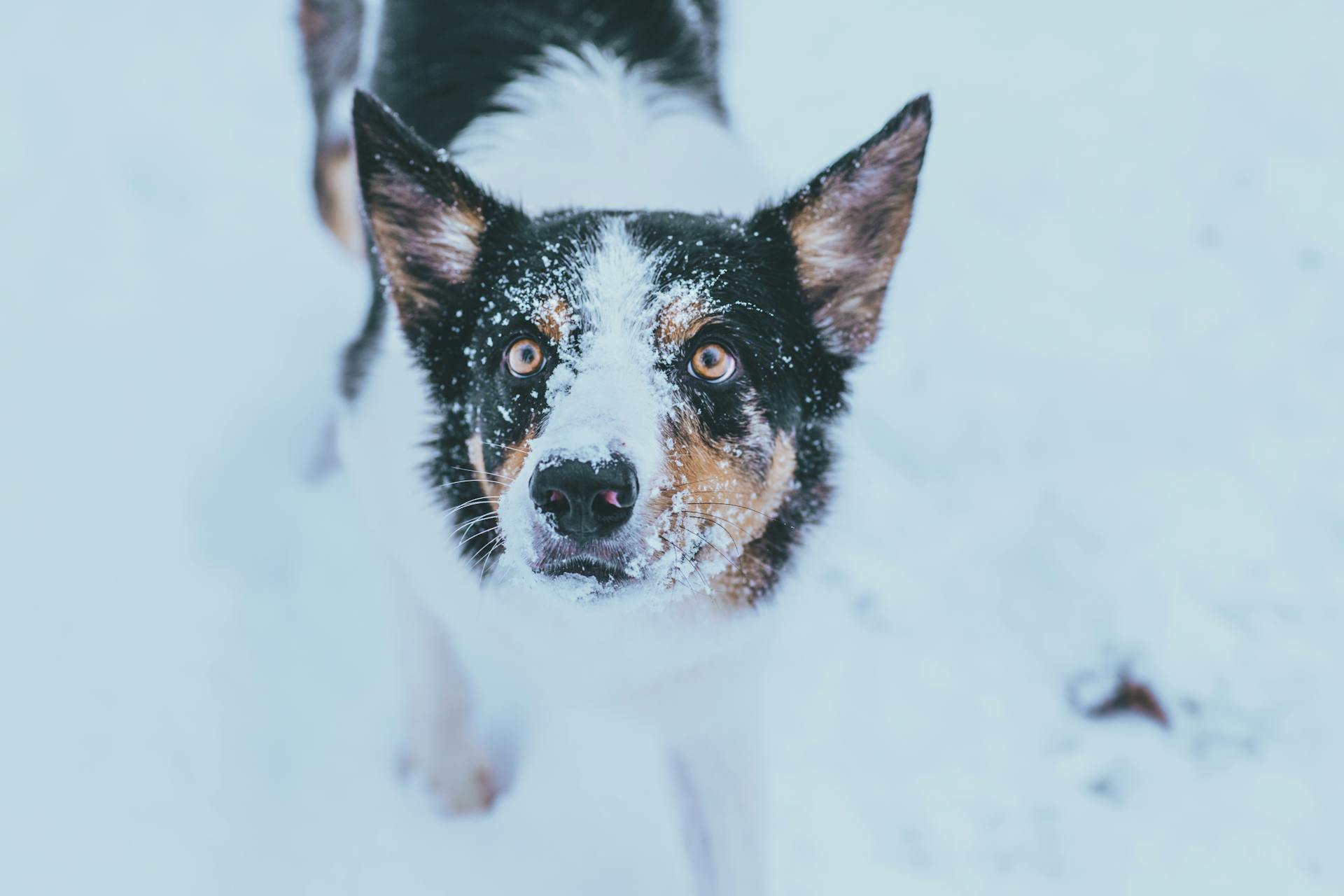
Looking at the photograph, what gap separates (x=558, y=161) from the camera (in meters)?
2.71

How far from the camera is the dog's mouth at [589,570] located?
70.1 inches

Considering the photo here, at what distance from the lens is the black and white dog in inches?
71.7

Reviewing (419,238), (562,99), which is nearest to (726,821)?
(419,238)

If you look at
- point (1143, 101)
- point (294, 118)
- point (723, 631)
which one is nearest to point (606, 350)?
point (723, 631)

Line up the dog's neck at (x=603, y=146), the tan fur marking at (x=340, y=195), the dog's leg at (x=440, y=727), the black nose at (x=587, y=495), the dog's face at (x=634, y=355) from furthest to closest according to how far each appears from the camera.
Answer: the tan fur marking at (x=340, y=195), the dog's leg at (x=440, y=727), the dog's neck at (x=603, y=146), the dog's face at (x=634, y=355), the black nose at (x=587, y=495)

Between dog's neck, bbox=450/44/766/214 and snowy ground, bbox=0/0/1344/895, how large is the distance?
84 cm

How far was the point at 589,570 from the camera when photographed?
5.89ft

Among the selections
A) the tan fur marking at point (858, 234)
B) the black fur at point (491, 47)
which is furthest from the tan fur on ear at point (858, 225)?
the black fur at point (491, 47)

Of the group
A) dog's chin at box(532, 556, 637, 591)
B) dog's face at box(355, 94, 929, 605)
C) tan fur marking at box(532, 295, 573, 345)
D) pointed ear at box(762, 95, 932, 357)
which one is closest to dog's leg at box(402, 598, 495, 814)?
dog's face at box(355, 94, 929, 605)

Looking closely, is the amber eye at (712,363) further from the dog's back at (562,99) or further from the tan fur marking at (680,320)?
the dog's back at (562,99)

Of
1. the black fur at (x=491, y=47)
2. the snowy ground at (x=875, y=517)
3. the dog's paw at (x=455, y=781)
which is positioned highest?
the black fur at (x=491, y=47)

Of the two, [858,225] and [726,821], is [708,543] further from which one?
[726,821]

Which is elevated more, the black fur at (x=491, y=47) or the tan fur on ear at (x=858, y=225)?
the black fur at (x=491, y=47)

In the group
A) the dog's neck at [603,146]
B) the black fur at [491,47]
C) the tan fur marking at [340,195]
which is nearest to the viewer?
the dog's neck at [603,146]
